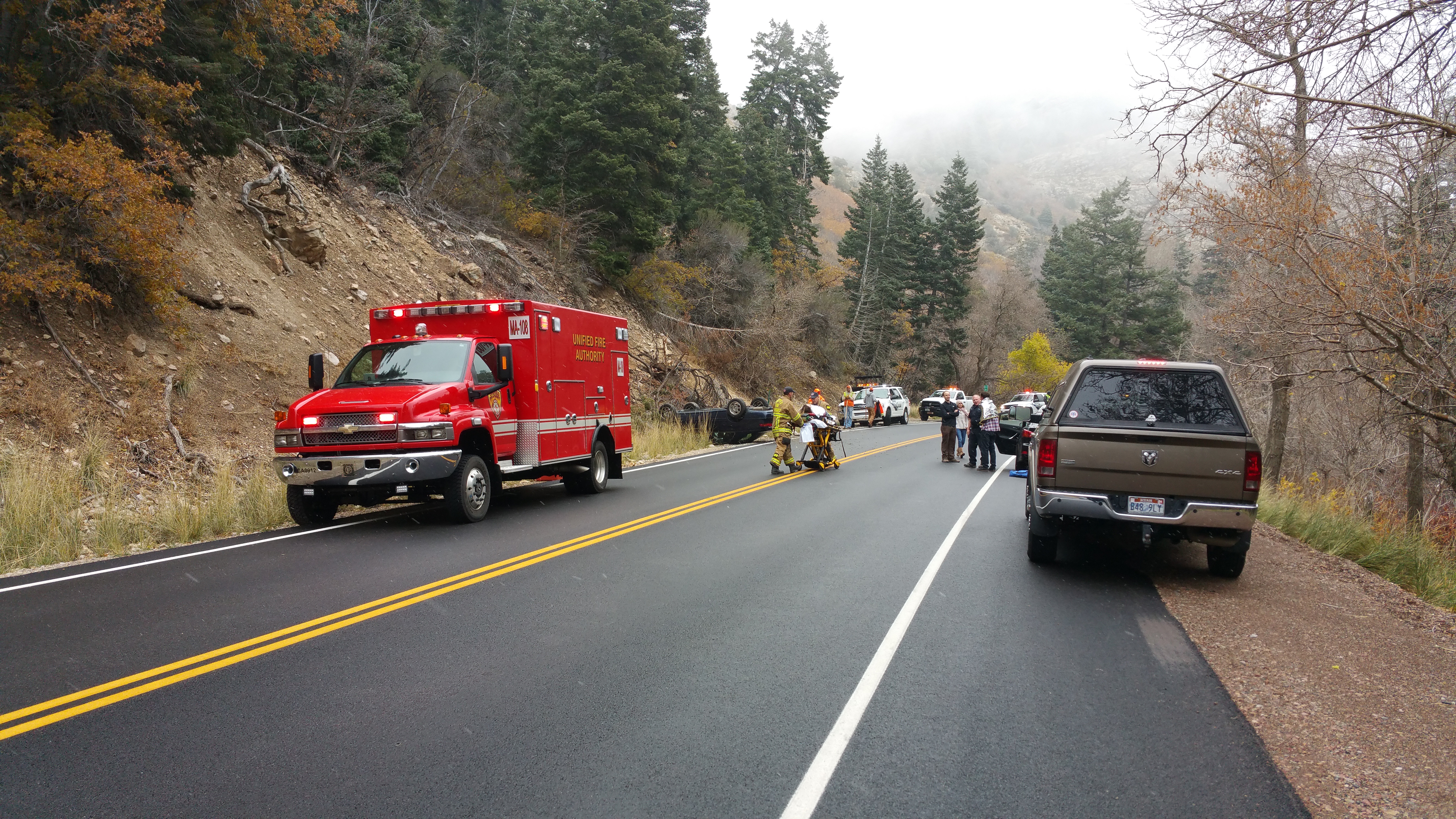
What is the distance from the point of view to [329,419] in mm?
9844

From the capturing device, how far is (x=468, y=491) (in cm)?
1045

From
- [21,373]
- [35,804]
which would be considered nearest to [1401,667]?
[35,804]

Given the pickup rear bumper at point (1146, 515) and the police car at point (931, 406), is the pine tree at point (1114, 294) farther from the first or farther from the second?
the pickup rear bumper at point (1146, 515)

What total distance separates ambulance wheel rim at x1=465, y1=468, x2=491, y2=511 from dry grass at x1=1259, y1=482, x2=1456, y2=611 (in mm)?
10093

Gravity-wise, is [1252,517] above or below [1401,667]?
above

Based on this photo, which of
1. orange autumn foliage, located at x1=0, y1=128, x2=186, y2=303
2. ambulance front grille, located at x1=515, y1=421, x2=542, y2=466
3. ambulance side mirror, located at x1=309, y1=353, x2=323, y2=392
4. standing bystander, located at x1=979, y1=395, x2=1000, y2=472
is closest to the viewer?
ambulance side mirror, located at x1=309, y1=353, x2=323, y2=392

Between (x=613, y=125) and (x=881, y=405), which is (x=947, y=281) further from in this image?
(x=613, y=125)

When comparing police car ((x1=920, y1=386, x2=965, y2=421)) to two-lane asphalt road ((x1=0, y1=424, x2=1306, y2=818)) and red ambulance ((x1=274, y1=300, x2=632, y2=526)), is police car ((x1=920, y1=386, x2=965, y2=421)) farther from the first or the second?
two-lane asphalt road ((x1=0, y1=424, x2=1306, y2=818))

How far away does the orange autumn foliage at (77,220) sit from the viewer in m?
12.3

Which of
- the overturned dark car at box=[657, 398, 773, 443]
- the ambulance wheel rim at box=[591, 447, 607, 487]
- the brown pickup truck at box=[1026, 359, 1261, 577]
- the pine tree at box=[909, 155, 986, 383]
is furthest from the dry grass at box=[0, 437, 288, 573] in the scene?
the pine tree at box=[909, 155, 986, 383]

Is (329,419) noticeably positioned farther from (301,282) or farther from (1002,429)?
(1002,429)

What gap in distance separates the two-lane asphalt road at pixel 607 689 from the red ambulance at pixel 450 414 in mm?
1283

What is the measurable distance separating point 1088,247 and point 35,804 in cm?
7681

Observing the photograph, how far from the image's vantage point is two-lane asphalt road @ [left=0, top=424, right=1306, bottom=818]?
3.63 m
